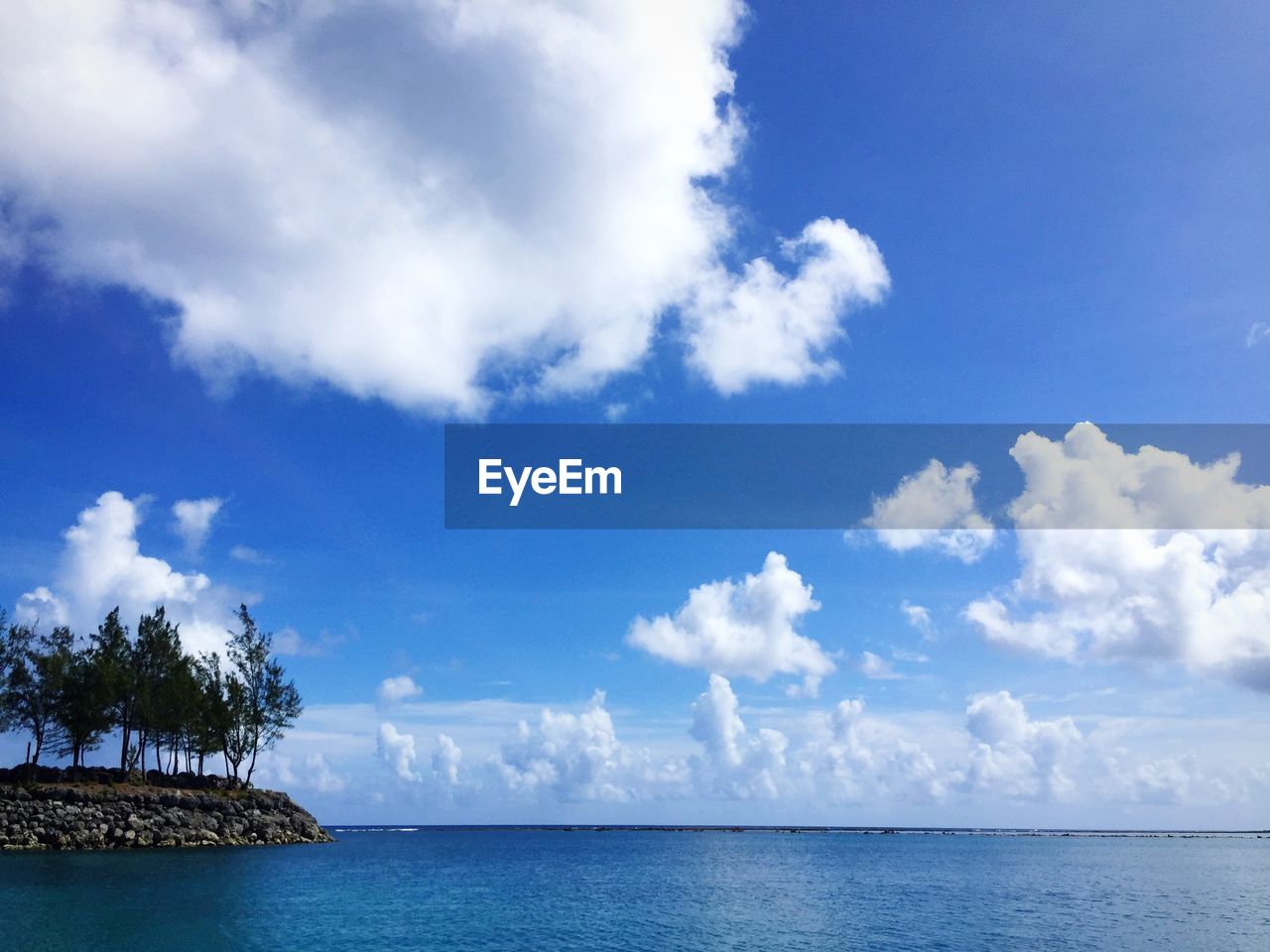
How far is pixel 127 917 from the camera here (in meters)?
44.6

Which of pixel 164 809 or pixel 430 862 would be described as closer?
pixel 164 809

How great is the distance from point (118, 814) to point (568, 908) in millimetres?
52010

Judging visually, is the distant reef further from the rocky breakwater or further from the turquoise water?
the turquoise water

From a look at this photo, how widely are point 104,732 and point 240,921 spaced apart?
2359 inches

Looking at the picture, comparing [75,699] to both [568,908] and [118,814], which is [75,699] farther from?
[568,908]

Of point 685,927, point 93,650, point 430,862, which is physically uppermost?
point 93,650

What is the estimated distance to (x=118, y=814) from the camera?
8688 centimetres

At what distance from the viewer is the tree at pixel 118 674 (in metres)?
92.8

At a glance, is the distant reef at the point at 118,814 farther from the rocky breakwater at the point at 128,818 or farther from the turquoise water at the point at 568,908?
the turquoise water at the point at 568,908

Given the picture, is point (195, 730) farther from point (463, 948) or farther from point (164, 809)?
point (463, 948)

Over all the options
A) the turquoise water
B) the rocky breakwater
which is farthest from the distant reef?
the turquoise water

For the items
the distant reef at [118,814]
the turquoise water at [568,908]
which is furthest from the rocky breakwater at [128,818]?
the turquoise water at [568,908]

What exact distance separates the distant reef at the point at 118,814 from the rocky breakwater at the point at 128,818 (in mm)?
81

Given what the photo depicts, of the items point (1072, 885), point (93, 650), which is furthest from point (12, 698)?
point (1072, 885)
